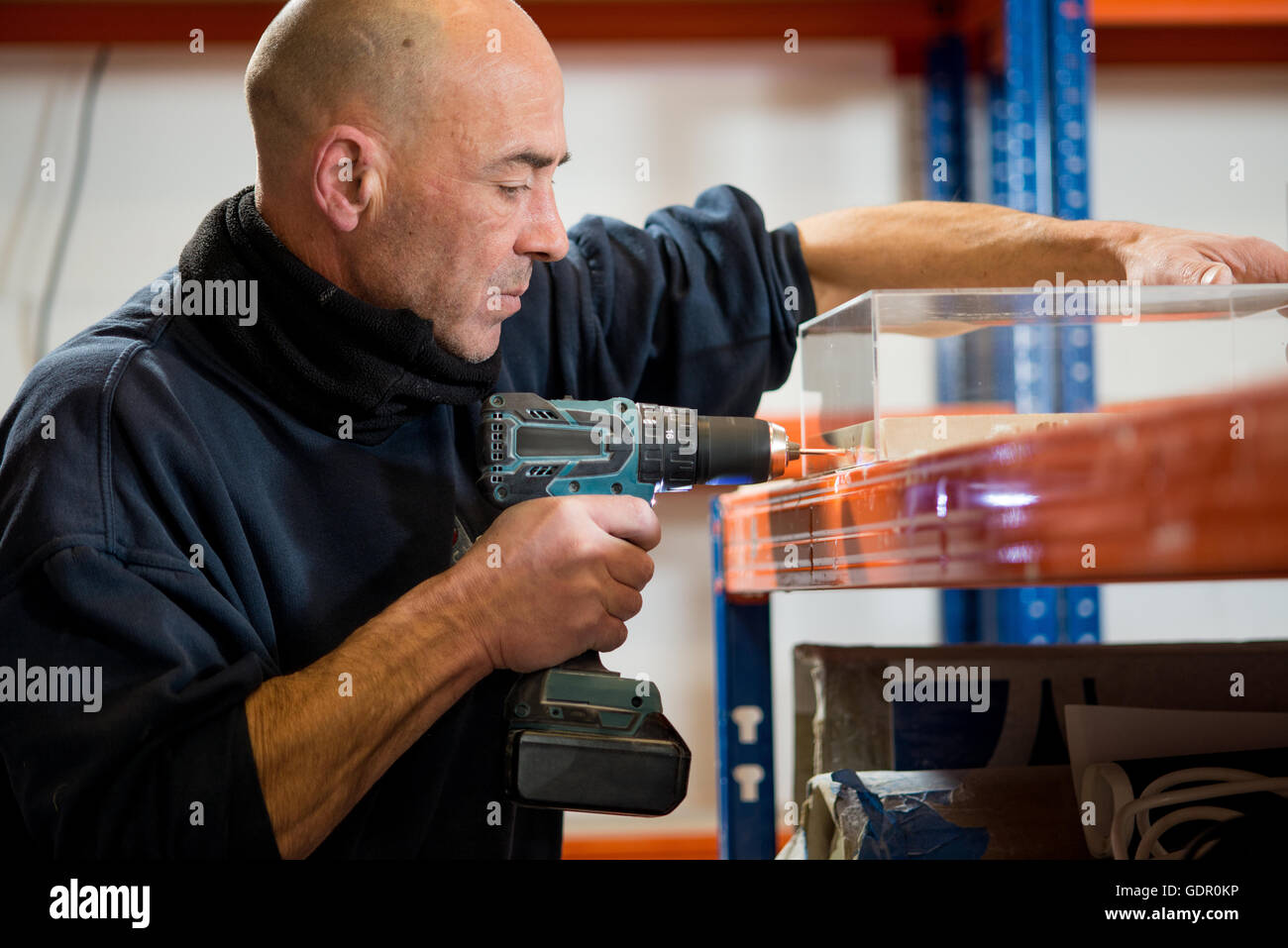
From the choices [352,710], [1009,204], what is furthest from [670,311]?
[1009,204]

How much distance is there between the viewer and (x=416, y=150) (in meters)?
0.94

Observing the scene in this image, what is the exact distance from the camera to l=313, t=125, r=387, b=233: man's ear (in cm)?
93

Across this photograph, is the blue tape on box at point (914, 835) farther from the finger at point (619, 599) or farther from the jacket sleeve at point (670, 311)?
the jacket sleeve at point (670, 311)

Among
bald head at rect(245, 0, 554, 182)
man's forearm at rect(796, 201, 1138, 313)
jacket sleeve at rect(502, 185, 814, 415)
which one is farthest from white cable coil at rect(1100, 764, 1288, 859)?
bald head at rect(245, 0, 554, 182)

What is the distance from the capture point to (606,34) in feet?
6.90

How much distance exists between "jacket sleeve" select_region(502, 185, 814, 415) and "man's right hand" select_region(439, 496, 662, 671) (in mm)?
334

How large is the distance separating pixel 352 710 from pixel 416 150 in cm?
50

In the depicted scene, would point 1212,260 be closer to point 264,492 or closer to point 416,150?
point 416,150

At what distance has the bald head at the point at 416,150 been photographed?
921 millimetres

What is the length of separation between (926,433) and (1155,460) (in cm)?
38

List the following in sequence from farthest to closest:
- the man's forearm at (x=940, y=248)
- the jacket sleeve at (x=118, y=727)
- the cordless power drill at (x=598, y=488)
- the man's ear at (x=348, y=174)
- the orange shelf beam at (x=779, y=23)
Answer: the orange shelf beam at (x=779, y=23) < the man's forearm at (x=940, y=248) < the man's ear at (x=348, y=174) < the cordless power drill at (x=598, y=488) < the jacket sleeve at (x=118, y=727)

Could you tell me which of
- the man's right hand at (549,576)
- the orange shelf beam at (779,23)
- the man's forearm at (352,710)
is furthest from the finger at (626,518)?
the orange shelf beam at (779,23)

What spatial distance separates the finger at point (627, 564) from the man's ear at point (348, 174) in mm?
→ 393

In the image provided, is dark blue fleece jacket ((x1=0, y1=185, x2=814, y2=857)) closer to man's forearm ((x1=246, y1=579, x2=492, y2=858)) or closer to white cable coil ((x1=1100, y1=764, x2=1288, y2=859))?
man's forearm ((x1=246, y1=579, x2=492, y2=858))
